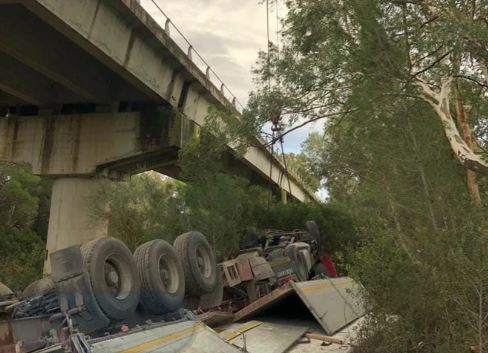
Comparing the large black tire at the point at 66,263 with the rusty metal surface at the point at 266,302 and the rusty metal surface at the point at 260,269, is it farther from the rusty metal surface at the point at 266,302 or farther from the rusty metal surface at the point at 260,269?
the rusty metal surface at the point at 260,269

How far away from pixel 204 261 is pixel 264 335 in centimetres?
175

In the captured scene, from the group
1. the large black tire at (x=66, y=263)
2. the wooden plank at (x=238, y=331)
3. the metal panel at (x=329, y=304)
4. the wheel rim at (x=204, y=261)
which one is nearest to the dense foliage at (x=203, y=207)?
the metal panel at (x=329, y=304)

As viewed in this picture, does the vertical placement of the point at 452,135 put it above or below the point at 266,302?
above

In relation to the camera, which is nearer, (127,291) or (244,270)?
(127,291)

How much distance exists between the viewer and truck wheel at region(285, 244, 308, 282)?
10133mm

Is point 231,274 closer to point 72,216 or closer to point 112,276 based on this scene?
point 112,276

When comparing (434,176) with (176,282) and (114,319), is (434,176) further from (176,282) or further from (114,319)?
(114,319)

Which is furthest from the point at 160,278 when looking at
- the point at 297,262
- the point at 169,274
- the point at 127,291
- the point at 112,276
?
the point at 297,262

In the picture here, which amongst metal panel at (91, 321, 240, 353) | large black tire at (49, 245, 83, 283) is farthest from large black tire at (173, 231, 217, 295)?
large black tire at (49, 245, 83, 283)

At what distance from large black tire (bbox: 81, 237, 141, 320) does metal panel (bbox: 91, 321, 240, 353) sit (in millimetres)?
586

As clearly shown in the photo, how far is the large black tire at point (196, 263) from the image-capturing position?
782 cm

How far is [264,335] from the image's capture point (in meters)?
7.13

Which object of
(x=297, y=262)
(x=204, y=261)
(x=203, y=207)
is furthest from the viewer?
(x=203, y=207)

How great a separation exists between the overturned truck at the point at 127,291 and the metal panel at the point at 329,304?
12 centimetres
